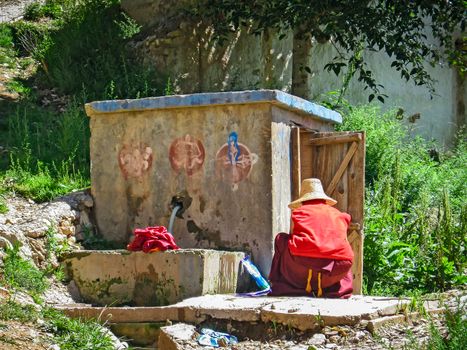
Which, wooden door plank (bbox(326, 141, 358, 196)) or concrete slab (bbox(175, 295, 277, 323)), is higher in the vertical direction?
wooden door plank (bbox(326, 141, 358, 196))

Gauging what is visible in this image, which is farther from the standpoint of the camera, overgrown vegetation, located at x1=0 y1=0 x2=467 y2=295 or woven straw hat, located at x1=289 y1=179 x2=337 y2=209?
overgrown vegetation, located at x1=0 y1=0 x2=467 y2=295

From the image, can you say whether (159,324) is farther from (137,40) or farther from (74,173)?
(137,40)

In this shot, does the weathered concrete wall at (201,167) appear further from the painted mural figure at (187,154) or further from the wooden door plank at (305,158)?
the wooden door plank at (305,158)

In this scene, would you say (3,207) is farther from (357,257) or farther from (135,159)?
(357,257)

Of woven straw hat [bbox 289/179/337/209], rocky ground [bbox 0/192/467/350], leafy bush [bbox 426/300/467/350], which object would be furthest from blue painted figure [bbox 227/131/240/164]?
Answer: leafy bush [bbox 426/300/467/350]

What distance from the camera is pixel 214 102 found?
8773 mm

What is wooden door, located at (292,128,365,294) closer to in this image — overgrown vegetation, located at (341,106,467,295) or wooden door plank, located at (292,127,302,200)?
wooden door plank, located at (292,127,302,200)

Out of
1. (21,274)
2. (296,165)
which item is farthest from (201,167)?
(21,274)

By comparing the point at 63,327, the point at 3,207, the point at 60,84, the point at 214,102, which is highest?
the point at 60,84

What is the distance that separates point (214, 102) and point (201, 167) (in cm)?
65

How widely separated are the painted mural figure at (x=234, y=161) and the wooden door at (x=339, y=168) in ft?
1.80

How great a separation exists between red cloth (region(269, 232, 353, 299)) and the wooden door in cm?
108

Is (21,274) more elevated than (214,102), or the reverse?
(214,102)

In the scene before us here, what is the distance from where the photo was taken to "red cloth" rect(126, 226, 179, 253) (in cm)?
786
